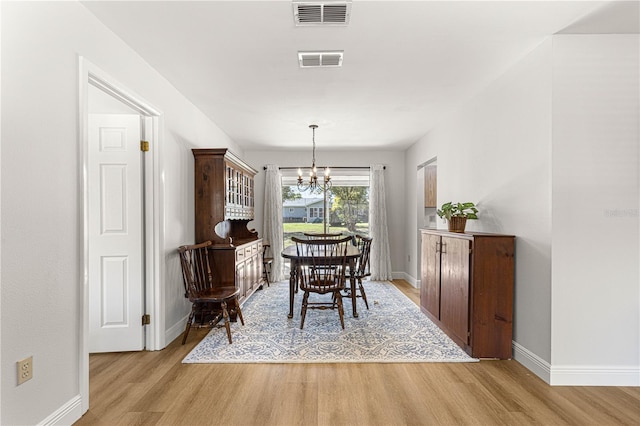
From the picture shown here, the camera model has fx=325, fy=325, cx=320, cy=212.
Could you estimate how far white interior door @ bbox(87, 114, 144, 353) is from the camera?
9.48 feet

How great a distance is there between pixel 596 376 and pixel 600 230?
1052mm

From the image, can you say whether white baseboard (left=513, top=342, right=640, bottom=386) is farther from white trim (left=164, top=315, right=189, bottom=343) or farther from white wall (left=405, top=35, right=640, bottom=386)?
white trim (left=164, top=315, right=189, bottom=343)

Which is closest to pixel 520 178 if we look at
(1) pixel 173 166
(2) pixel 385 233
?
(1) pixel 173 166

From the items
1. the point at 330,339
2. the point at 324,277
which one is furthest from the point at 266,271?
the point at 330,339

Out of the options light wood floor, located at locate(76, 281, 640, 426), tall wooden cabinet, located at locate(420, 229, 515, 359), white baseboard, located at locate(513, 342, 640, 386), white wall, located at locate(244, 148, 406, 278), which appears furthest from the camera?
white wall, located at locate(244, 148, 406, 278)

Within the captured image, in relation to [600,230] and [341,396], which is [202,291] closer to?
[341,396]

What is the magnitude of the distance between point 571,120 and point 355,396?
250cm

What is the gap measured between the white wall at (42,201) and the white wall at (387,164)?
4.16 meters

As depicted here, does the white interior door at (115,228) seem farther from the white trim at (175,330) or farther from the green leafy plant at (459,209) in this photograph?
the green leafy plant at (459,209)

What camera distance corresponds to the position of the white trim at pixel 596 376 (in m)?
2.33

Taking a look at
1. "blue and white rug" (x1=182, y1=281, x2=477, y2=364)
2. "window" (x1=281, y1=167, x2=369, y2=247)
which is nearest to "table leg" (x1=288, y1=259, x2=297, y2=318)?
"blue and white rug" (x1=182, y1=281, x2=477, y2=364)

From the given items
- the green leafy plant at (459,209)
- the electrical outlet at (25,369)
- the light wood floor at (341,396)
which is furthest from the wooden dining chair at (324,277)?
the electrical outlet at (25,369)

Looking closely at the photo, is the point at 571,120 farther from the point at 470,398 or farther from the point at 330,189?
the point at 330,189

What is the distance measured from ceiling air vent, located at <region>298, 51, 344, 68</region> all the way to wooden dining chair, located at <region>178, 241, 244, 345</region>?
2007mm
